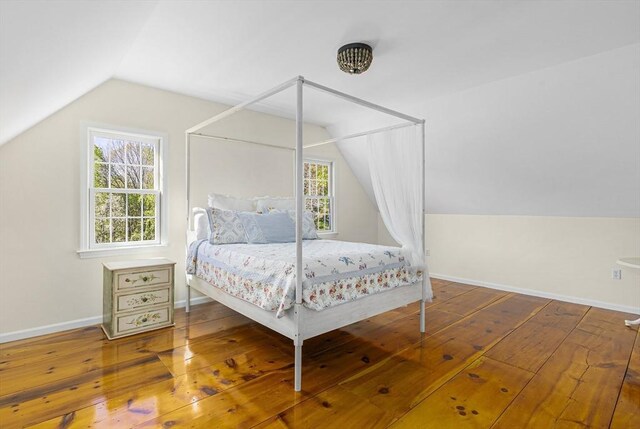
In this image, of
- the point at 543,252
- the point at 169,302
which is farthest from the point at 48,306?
the point at 543,252

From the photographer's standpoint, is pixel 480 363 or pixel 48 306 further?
pixel 48 306

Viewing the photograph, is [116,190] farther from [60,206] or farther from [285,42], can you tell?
[285,42]

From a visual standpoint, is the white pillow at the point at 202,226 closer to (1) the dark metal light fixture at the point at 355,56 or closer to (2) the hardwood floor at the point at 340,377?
(2) the hardwood floor at the point at 340,377

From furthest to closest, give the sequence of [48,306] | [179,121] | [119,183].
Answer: [179,121]
[119,183]
[48,306]

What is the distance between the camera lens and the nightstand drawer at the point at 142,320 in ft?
9.30

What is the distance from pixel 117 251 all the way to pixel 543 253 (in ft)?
16.5

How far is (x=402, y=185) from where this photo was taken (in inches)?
115

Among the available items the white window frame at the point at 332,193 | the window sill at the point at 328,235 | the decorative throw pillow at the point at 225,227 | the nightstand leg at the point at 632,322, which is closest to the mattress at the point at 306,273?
the decorative throw pillow at the point at 225,227

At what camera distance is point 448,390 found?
81.4 inches

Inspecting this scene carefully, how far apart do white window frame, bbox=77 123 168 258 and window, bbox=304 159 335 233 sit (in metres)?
2.14

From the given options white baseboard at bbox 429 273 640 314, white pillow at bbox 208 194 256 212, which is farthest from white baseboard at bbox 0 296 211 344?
white baseboard at bbox 429 273 640 314

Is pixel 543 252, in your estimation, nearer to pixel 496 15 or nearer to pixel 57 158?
pixel 496 15

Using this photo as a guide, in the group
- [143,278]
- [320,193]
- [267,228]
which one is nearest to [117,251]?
[143,278]

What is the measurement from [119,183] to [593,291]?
17.9 feet
